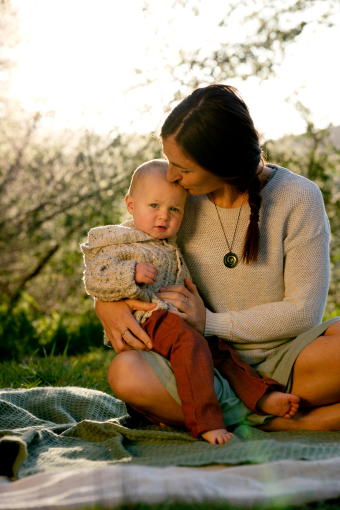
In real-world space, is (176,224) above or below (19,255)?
above

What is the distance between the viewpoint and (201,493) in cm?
135

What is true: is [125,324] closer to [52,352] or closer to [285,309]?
[285,309]

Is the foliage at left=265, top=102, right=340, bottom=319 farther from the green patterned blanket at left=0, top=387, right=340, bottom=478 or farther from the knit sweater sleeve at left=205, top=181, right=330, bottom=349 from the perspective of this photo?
the green patterned blanket at left=0, top=387, right=340, bottom=478

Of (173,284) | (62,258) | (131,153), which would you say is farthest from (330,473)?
(62,258)

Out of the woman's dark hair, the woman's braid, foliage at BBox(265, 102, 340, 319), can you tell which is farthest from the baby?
foliage at BBox(265, 102, 340, 319)

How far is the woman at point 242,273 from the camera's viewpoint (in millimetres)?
2164

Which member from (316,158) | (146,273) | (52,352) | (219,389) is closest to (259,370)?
(219,389)

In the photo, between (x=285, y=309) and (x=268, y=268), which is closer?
(x=285, y=309)

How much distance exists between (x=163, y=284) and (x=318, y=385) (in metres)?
0.83

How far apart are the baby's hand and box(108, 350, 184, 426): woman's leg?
1.02ft

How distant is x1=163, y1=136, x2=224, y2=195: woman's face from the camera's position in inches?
90.5

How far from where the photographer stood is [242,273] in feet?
8.16

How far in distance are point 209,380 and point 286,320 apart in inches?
20.4

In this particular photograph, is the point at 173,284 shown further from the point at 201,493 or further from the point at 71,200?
the point at 71,200
